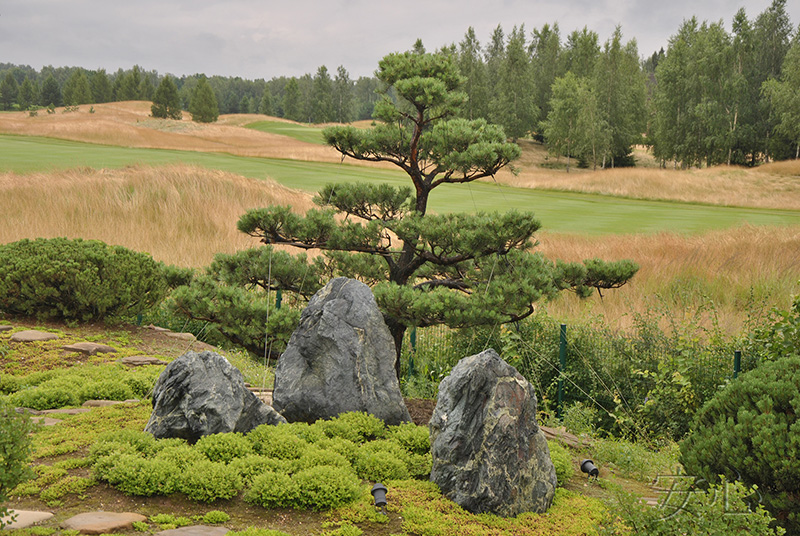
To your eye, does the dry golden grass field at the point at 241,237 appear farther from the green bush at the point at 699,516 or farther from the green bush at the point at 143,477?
the green bush at the point at 143,477

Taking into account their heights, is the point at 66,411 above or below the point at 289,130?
below

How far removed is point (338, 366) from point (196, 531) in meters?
1.96

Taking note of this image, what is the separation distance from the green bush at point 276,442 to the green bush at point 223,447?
0.09 meters

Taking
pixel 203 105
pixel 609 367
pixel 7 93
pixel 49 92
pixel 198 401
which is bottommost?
pixel 609 367

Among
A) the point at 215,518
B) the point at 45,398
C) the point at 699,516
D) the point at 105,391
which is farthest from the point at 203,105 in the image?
the point at 699,516

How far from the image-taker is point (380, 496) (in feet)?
12.2

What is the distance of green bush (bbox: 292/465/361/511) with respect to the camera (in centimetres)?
368

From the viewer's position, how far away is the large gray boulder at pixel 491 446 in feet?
12.4

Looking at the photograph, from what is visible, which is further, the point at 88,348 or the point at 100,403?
the point at 88,348

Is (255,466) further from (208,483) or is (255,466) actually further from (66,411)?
(66,411)

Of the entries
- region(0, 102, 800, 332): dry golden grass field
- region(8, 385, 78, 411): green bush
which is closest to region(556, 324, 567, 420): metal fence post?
region(0, 102, 800, 332): dry golden grass field

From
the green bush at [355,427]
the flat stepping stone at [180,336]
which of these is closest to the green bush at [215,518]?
the green bush at [355,427]

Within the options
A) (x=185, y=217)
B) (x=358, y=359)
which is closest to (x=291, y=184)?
(x=185, y=217)

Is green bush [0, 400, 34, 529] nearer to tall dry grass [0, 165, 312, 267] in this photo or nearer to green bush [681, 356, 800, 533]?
green bush [681, 356, 800, 533]
